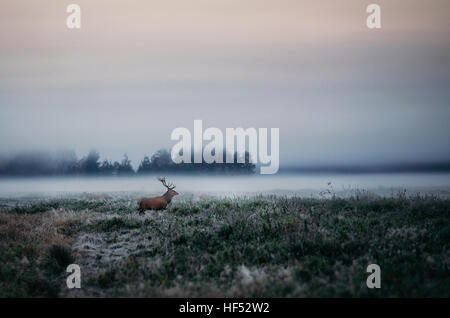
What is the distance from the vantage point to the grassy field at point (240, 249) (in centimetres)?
684

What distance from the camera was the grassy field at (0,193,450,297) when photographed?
6844 mm

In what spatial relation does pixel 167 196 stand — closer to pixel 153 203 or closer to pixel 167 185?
pixel 167 185

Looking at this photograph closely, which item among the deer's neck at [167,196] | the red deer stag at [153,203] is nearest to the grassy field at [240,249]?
the red deer stag at [153,203]

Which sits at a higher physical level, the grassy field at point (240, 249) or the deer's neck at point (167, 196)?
the deer's neck at point (167, 196)

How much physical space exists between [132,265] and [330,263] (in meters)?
4.18

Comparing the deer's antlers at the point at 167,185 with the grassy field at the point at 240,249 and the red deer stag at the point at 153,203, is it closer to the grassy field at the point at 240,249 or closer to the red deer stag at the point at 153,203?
the red deer stag at the point at 153,203

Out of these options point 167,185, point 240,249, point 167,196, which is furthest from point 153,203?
point 240,249

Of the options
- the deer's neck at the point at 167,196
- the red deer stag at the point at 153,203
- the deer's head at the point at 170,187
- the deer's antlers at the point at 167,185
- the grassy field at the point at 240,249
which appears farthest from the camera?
the deer's antlers at the point at 167,185

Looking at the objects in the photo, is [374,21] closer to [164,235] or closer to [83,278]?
[164,235]

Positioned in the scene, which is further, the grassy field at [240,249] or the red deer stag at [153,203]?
the red deer stag at [153,203]

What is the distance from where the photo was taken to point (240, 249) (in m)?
8.52
